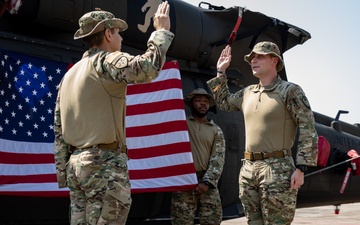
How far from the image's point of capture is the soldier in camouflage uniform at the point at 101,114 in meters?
3.17

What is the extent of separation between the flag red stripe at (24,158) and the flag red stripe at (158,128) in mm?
945

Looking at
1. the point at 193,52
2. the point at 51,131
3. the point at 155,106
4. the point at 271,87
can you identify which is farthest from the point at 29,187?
the point at 193,52

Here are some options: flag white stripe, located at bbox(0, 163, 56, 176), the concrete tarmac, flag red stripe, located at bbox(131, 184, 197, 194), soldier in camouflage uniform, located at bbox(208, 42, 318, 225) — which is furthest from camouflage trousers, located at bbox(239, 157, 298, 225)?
the concrete tarmac

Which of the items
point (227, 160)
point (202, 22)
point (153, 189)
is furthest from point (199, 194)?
point (202, 22)

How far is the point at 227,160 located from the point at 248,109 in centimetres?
227

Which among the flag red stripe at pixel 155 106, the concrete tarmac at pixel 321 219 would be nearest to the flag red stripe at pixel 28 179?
the flag red stripe at pixel 155 106

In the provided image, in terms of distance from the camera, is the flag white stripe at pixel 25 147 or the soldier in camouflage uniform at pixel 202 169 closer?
the flag white stripe at pixel 25 147

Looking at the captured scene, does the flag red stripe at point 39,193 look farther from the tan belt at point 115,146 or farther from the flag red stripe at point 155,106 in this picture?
the tan belt at point 115,146

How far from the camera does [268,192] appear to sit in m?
4.08

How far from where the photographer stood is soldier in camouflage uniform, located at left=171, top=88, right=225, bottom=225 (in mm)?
5465

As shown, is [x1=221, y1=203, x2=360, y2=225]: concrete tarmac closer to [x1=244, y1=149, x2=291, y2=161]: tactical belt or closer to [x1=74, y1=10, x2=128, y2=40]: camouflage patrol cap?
[x1=244, y1=149, x2=291, y2=161]: tactical belt

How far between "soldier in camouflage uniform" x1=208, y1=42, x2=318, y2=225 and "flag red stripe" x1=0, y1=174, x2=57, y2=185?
168 centimetres

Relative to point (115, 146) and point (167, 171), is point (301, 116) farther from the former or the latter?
point (167, 171)

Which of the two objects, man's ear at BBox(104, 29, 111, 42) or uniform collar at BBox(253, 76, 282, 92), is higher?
man's ear at BBox(104, 29, 111, 42)
